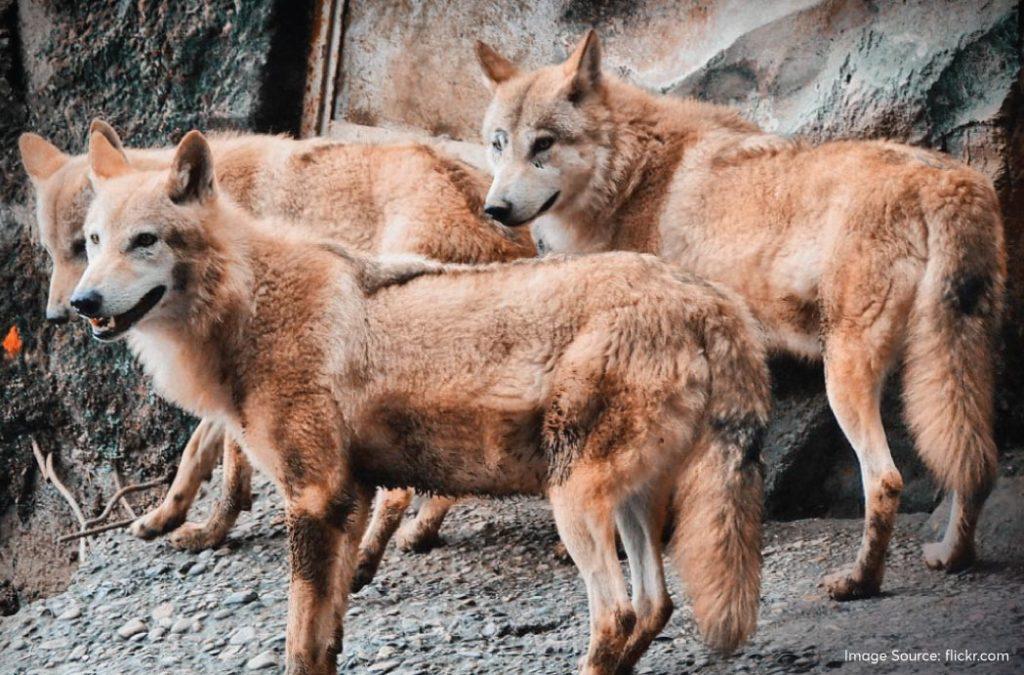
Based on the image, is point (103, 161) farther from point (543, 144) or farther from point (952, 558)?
point (952, 558)

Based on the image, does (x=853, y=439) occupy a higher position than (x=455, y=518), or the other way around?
(x=853, y=439)

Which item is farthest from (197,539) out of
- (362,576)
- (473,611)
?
(473,611)

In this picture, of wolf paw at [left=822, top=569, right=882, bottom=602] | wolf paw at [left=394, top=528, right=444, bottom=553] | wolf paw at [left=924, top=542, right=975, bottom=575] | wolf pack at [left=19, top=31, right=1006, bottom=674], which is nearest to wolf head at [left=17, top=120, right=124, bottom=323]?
wolf pack at [left=19, top=31, right=1006, bottom=674]

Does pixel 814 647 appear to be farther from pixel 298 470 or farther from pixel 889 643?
pixel 298 470

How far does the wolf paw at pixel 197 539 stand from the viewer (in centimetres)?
657

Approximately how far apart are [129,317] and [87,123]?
4584mm

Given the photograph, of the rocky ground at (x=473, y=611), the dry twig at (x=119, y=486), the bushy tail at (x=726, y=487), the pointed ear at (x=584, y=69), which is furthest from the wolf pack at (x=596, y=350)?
the dry twig at (x=119, y=486)

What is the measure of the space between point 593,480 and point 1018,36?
3688 millimetres

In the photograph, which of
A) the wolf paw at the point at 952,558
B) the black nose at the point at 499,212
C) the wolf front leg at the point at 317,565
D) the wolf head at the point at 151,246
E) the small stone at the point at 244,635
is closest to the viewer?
the wolf front leg at the point at 317,565

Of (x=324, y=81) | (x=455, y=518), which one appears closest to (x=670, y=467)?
(x=455, y=518)

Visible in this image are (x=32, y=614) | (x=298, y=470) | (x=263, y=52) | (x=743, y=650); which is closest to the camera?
(x=298, y=470)

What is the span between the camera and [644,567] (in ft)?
15.4

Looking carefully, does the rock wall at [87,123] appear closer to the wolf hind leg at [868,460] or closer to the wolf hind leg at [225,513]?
the wolf hind leg at [225,513]

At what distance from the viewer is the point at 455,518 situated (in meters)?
6.91
